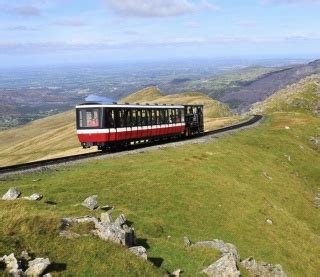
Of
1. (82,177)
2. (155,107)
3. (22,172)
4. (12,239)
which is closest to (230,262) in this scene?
(12,239)

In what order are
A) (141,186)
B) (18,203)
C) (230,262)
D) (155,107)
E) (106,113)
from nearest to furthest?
(230,262) < (18,203) < (141,186) < (106,113) < (155,107)

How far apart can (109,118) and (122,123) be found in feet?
10.3

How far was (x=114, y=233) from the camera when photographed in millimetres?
20672

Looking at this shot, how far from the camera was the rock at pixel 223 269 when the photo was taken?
21.1 metres

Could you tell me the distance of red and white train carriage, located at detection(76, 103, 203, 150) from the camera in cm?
5041

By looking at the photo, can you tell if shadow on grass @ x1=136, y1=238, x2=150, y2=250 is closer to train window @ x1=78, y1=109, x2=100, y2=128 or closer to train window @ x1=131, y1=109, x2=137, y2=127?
train window @ x1=78, y1=109, x2=100, y2=128

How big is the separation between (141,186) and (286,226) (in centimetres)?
1240

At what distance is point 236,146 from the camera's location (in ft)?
221

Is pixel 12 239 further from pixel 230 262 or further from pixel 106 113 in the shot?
pixel 106 113

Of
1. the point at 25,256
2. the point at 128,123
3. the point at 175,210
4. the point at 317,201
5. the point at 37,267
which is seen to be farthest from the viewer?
the point at 128,123

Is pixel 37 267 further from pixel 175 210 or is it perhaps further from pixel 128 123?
pixel 128 123

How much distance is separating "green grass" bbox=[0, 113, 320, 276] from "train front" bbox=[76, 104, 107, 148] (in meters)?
4.38

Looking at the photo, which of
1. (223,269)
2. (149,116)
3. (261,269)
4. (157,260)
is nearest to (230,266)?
(223,269)

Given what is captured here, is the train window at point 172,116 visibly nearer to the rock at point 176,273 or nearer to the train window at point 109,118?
the train window at point 109,118
